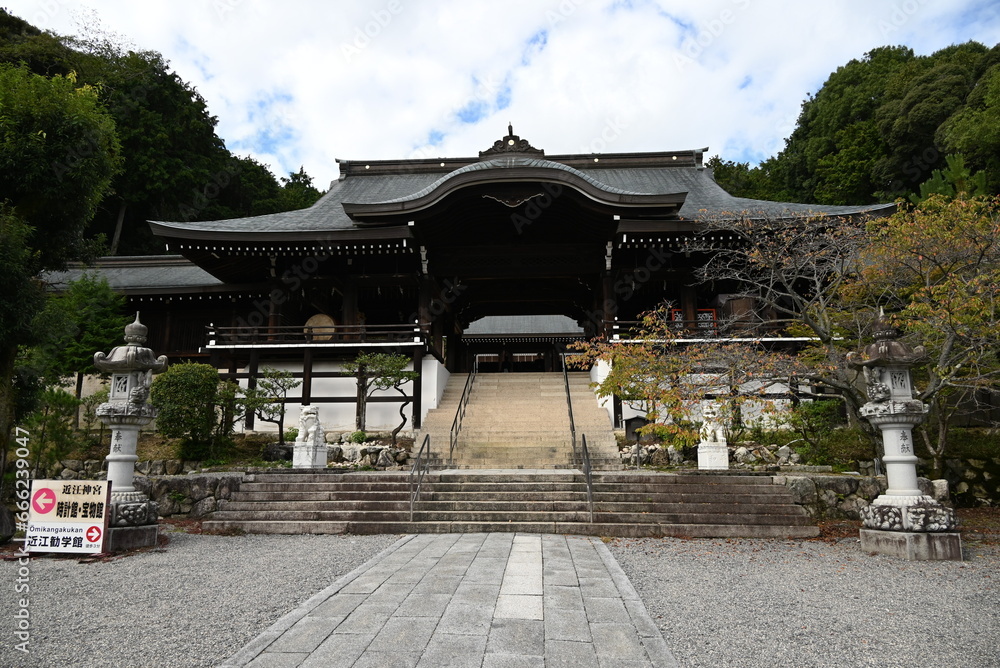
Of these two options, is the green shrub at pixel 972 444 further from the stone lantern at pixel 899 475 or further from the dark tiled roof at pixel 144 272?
the dark tiled roof at pixel 144 272

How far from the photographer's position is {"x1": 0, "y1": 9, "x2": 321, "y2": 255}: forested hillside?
85.9 ft

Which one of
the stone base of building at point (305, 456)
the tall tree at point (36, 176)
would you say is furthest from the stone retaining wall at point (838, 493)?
the tall tree at point (36, 176)

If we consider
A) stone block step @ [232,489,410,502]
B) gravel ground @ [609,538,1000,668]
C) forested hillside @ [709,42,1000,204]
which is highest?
forested hillside @ [709,42,1000,204]

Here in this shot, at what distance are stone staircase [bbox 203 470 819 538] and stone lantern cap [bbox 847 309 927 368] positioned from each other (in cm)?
245

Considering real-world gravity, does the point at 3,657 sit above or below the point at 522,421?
below

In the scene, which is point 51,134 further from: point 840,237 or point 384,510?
point 840,237

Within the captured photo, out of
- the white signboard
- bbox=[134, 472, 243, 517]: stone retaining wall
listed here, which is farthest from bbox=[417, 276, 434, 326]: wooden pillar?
the white signboard

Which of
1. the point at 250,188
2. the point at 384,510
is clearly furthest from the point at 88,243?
the point at 250,188

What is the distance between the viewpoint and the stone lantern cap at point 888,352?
689cm

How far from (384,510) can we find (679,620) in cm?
533

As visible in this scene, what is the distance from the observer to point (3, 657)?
3.30 m

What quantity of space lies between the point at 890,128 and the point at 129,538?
29.8 metres

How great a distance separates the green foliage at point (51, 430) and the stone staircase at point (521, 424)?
6.83 metres

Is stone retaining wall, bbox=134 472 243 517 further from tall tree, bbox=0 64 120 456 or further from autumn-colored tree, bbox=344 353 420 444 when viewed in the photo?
autumn-colored tree, bbox=344 353 420 444
